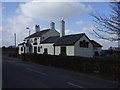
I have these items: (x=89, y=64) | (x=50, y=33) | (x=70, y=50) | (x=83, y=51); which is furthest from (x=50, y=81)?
(x=50, y=33)

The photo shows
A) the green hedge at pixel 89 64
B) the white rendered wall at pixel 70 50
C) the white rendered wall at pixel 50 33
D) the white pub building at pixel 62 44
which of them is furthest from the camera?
the white rendered wall at pixel 50 33

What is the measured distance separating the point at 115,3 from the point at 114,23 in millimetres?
1598

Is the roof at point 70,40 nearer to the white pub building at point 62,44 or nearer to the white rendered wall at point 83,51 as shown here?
the white pub building at point 62,44

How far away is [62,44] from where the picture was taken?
48.9m

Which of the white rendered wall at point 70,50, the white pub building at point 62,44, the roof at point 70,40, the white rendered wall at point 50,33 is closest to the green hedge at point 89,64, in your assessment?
the white pub building at point 62,44

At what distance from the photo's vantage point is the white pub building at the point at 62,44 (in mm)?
45344

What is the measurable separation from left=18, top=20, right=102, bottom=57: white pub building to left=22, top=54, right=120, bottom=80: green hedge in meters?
10.9

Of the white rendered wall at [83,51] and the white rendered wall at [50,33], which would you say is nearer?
the white rendered wall at [83,51]

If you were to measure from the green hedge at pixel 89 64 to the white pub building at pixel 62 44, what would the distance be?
1092 cm

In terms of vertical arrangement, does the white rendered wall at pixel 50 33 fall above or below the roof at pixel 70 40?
above

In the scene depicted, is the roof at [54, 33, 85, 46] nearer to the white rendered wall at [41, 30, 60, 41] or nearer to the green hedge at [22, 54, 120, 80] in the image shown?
the white rendered wall at [41, 30, 60, 41]

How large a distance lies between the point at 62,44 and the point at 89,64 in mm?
27189

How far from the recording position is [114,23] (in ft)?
59.3

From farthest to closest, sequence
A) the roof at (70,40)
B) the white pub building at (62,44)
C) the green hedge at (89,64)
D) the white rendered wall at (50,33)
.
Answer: the white rendered wall at (50,33), the roof at (70,40), the white pub building at (62,44), the green hedge at (89,64)
